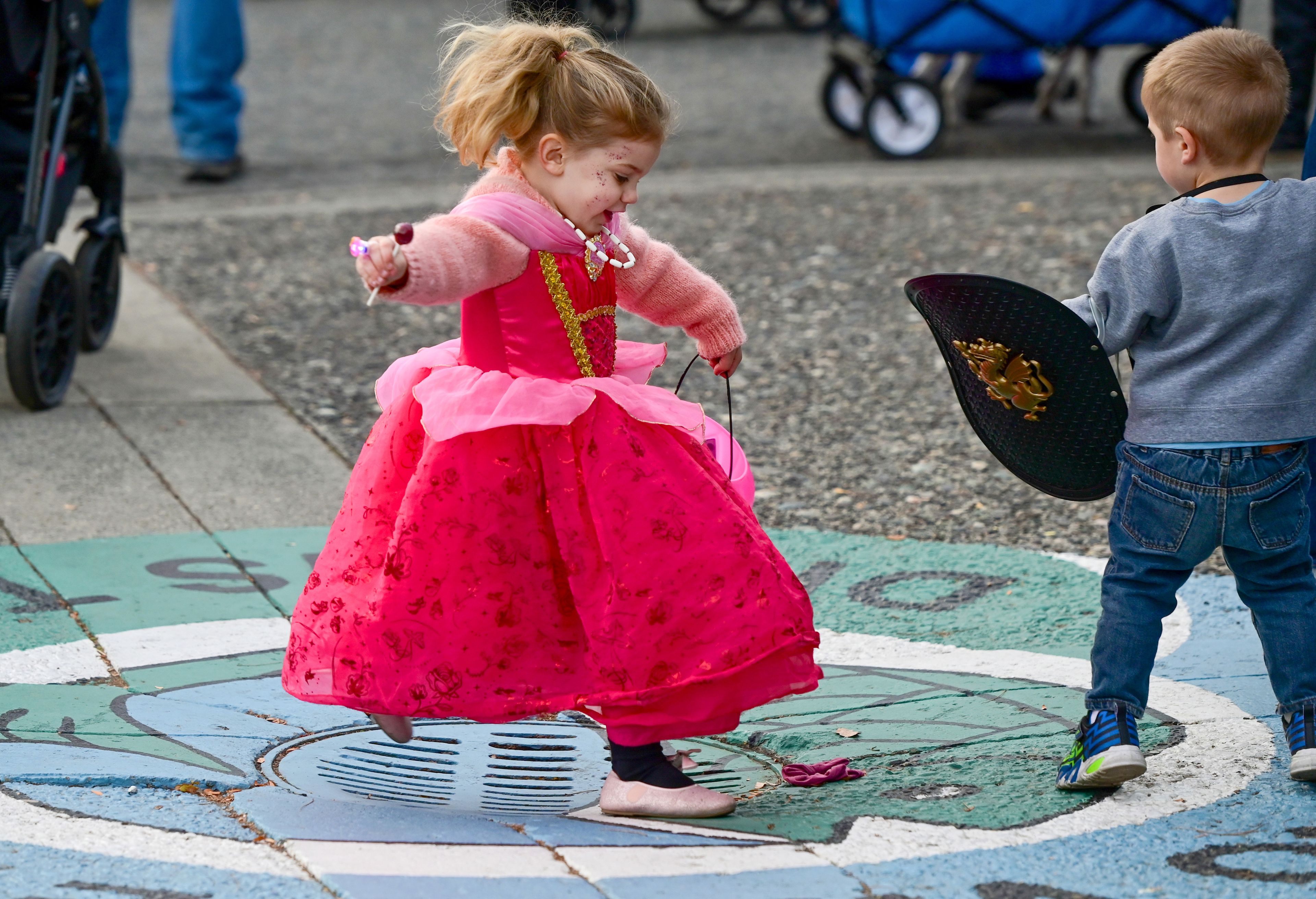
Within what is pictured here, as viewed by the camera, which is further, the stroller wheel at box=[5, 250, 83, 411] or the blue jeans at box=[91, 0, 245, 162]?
the blue jeans at box=[91, 0, 245, 162]

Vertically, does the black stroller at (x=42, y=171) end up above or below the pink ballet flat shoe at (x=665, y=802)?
above

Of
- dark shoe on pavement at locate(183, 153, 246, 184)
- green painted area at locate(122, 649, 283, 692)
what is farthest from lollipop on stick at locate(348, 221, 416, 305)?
dark shoe on pavement at locate(183, 153, 246, 184)

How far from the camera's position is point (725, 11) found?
17.2m

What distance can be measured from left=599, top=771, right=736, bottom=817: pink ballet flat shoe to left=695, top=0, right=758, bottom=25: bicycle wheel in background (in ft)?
49.3

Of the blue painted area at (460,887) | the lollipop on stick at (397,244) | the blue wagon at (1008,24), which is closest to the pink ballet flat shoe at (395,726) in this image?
the blue painted area at (460,887)

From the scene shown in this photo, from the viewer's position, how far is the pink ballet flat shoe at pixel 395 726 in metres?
2.81

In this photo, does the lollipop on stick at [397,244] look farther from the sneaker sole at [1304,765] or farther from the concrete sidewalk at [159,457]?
the concrete sidewalk at [159,457]

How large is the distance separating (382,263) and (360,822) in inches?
35.1

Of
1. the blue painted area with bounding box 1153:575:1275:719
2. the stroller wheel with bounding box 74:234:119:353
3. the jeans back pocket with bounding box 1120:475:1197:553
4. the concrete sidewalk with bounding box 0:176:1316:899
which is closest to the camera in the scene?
the concrete sidewalk with bounding box 0:176:1316:899

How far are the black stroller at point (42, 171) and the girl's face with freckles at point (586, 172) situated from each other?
279cm

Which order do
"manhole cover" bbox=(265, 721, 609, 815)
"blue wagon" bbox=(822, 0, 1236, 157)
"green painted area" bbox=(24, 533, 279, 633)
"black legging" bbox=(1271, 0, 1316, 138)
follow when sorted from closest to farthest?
"manhole cover" bbox=(265, 721, 609, 815) < "green painted area" bbox=(24, 533, 279, 633) < "black legging" bbox=(1271, 0, 1316, 138) < "blue wagon" bbox=(822, 0, 1236, 157)

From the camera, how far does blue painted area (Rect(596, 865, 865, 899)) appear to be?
2301 millimetres

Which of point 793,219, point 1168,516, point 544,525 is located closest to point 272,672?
point 544,525

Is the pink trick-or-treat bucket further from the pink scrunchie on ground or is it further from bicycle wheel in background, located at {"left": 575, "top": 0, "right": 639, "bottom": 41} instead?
bicycle wheel in background, located at {"left": 575, "top": 0, "right": 639, "bottom": 41}
